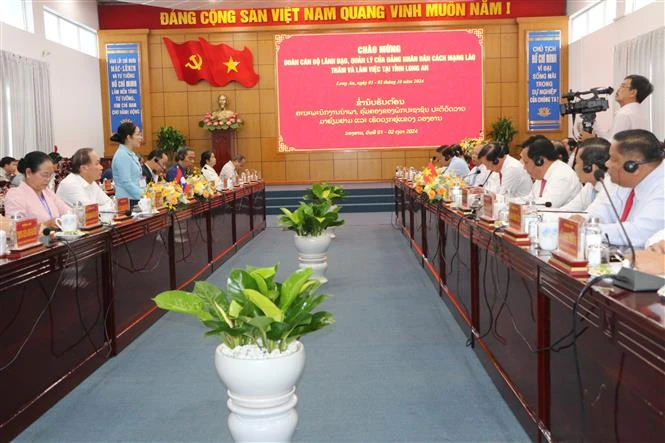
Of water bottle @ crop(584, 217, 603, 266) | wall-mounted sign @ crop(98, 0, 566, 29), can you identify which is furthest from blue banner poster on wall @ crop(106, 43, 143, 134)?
water bottle @ crop(584, 217, 603, 266)

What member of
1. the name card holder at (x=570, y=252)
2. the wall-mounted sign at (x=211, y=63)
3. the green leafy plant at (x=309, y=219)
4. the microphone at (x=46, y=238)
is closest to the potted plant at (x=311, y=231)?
the green leafy plant at (x=309, y=219)

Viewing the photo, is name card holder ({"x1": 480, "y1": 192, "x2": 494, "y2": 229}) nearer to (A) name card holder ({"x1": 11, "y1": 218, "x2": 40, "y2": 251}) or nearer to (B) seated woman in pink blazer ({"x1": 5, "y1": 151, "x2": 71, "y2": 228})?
(A) name card holder ({"x1": 11, "y1": 218, "x2": 40, "y2": 251})

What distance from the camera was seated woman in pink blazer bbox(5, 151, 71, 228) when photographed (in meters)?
3.87

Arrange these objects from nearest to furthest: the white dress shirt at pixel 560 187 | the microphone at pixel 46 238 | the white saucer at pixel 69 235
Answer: the microphone at pixel 46 238 < the white saucer at pixel 69 235 < the white dress shirt at pixel 560 187

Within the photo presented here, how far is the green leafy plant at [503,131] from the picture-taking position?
12148 millimetres

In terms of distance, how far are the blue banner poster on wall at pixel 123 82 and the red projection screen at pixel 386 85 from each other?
262 cm

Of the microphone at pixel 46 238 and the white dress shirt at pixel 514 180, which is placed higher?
the white dress shirt at pixel 514 180

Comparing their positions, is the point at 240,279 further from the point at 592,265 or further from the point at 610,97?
the point at 610,97

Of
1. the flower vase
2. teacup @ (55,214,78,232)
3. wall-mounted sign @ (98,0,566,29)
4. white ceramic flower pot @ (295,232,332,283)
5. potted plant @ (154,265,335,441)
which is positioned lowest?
white ceramic flower pot @ (295,232,332,283)

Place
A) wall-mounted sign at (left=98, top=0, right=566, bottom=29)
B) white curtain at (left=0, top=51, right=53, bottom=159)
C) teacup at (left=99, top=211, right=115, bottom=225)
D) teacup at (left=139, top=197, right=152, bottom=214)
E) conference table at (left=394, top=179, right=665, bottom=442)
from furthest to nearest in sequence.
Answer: wall-mounted sign at (left=98, top=0, right=566, bottom=29), white curtain at (left=0, top=51, right=53, bottom=159), teacup at (left=139, top=197, right=152, bottom=214), teacup at (left=99, top=211, right=115, bottom=225), conference table at (left=394, top=179, right=665, bottom=442)

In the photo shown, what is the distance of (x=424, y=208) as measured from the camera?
597cm

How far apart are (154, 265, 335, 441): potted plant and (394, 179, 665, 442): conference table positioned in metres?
0.74

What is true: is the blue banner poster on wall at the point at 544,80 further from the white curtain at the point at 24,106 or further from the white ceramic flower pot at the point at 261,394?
the white ceramic flower pot at the point at 261,394

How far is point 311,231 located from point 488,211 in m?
1.98
